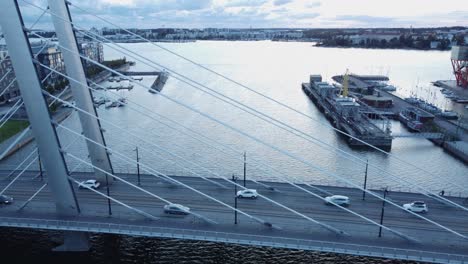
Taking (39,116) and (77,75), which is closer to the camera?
(39,116)

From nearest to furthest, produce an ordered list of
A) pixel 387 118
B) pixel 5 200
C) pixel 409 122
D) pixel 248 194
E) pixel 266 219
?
pixel 266 219 < pixel 5 200 < pixel 248 194 < pixel 409 122 < pixel 387 118

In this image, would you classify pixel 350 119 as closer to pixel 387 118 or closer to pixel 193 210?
pixel 387 118

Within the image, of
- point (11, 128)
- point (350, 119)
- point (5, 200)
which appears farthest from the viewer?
point (350, 119)

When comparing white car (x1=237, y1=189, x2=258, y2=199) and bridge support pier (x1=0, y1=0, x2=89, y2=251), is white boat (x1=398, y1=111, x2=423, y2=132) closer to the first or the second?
white car (x1=237, y1=189, x2=258, y2=199)

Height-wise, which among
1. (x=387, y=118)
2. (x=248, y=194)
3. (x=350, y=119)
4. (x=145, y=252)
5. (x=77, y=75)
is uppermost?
(x=77, y=75)

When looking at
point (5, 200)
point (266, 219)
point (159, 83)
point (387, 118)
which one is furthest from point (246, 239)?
point (159, 83)

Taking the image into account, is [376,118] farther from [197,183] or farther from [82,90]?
[82,90]

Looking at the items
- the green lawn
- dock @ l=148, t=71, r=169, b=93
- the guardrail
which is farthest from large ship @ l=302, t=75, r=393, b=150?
the green lawn

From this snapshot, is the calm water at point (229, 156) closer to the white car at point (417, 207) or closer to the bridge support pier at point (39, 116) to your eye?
the bridge support pier at point (39, 116)
